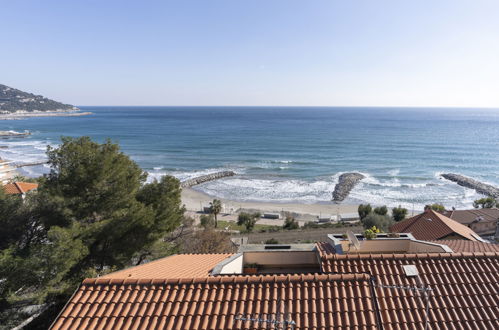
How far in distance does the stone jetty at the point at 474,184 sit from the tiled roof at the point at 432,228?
30.3 meters

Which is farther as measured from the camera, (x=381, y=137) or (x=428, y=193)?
(x=381, y=137)

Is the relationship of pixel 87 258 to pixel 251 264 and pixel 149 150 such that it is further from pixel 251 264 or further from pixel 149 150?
pixel 149 150

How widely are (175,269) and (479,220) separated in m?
27.7

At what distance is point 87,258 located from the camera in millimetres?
10070

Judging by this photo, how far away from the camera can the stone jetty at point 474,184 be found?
42.2 m

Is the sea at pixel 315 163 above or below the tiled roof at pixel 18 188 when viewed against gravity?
below

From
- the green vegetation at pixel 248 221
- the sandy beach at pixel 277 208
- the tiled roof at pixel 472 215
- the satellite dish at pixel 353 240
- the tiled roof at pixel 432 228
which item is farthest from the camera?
the sandy beach at pixel 277 208

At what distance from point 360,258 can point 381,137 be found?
95.6 m

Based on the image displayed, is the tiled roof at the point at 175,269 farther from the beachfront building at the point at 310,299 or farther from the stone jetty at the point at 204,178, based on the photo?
the stone jetty at the point at 204,178

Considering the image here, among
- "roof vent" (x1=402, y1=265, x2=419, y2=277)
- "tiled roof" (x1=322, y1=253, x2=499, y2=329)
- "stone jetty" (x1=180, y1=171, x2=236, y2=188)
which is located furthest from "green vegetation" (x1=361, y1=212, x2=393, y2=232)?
"stone jetty" (x1=180, y1=171, x2=236, y2=188)

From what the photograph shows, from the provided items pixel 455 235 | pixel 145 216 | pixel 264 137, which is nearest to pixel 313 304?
pixel 145 216

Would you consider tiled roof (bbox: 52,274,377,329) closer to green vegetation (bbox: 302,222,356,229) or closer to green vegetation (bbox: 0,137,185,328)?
green vegetation (bbox: 0,137,185,328)

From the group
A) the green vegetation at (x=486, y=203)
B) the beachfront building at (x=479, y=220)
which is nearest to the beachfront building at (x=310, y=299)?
the beachfront building at (x=479, y=220)

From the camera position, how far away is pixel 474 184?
149 ft
